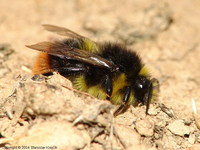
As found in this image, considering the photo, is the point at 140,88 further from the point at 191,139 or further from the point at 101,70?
the point at 191,139

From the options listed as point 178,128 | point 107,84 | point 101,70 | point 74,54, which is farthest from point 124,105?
point 74,54

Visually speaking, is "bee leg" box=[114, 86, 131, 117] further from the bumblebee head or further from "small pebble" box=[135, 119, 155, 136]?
"small pebble" box=[135, 119, 155, 136]

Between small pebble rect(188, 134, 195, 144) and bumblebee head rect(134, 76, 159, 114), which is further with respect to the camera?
bumblebee head rect(134, 76, 159, 114)

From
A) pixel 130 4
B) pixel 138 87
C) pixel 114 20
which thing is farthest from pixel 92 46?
pixel 130 4

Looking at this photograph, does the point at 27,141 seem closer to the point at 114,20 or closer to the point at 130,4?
the point at 114,20

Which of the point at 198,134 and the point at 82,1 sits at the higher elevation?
the point at 82,1

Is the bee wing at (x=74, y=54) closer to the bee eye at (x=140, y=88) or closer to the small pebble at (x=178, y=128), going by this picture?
the bee eye at (x=140, y=88)

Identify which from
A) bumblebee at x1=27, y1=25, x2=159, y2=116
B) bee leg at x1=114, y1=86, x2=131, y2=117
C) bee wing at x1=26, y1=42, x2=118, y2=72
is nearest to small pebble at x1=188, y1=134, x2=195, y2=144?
bumblebee at x1=27, y1=25, x2=159, y2=116
